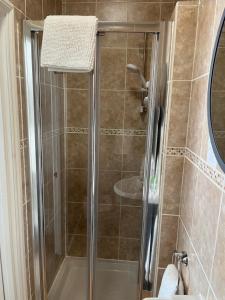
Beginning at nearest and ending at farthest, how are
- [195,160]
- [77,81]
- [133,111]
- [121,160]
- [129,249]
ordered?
[195,160] → [77,81] → [133,111] → [121,160] → [129,249]

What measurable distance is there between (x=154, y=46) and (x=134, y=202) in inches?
46.3

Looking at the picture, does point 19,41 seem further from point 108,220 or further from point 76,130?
point 108,220

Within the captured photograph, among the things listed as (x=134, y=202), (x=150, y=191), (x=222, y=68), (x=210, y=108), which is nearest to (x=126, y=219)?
(x=134, y=202)

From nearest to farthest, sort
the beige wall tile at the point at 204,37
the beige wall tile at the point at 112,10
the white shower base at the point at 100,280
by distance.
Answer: the beige wall tile at the point at 204,37
the white shower base at the point at 100,280
the beige wall tile at the point at 112,10

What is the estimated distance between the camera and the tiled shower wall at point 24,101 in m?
1.33

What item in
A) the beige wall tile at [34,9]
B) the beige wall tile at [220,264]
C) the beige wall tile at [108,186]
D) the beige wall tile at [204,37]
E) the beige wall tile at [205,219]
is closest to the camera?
the beige wall tile at [220,264]

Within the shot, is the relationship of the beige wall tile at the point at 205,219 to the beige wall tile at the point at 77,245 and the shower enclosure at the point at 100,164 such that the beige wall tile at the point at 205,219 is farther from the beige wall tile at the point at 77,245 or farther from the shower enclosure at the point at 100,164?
the beige wall tile at the point at 77,245

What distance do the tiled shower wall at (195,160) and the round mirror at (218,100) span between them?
8 cm

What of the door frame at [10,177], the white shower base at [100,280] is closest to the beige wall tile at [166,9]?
the door frame at [10,177]

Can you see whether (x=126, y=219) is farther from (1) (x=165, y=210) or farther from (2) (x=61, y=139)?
(2) (x=61, y=139)

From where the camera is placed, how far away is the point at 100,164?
1.79 metres

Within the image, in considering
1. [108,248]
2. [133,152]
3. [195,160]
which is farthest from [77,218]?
[195,160]

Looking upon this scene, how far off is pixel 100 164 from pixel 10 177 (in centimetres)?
68

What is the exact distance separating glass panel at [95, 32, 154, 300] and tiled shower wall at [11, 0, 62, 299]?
48 centimetres
